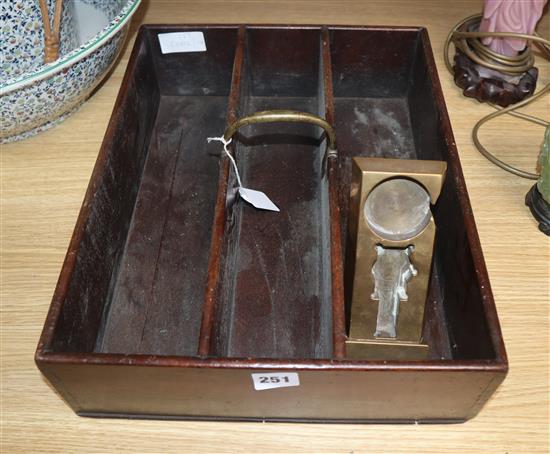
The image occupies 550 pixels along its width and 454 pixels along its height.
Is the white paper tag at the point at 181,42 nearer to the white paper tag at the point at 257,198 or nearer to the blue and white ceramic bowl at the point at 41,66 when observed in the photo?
the blue and white ceramic bowl at the point at 41,66

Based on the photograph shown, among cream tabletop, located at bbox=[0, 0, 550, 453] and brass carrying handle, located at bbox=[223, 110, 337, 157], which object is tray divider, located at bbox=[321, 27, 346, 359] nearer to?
brass carrying handle, located at bbox=[223, 110, 337, 157]

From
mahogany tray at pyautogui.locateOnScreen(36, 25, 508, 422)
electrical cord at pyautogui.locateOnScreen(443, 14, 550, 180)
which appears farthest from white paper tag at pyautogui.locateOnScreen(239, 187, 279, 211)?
electrical cord at pyautogui.locateOnScreen(443, 14, 550, 180)

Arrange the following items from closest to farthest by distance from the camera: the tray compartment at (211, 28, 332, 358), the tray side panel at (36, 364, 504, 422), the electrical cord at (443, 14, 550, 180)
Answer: the tray side panel at (36, 364, 504, 422), the tray compartment at (211, 28, 332, 358), the electrical cord at (443, 14, 550, 180)

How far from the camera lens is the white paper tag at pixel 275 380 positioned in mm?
615

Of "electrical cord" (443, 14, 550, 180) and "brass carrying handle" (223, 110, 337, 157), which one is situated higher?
"brass carrying handle" (223, 110, 337, 157)

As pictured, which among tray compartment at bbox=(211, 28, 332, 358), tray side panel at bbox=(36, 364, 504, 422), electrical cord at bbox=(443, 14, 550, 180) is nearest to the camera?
tray side panel at bbox=(36, 364, 504, 422)

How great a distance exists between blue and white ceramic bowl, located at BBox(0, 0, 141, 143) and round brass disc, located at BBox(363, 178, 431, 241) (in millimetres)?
469

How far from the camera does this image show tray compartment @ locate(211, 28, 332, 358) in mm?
778

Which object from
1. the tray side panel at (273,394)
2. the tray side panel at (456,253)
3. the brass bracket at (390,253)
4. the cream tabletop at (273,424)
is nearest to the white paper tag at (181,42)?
the cream tabletop at (273,424)

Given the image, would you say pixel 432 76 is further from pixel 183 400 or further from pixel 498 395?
pixel 183 400

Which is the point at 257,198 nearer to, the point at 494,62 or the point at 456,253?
the point at 456,253

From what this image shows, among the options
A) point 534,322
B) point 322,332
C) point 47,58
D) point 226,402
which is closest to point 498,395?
point 534,322

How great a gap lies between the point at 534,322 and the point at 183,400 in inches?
18.1

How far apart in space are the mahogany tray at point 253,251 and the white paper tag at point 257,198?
2 cm
